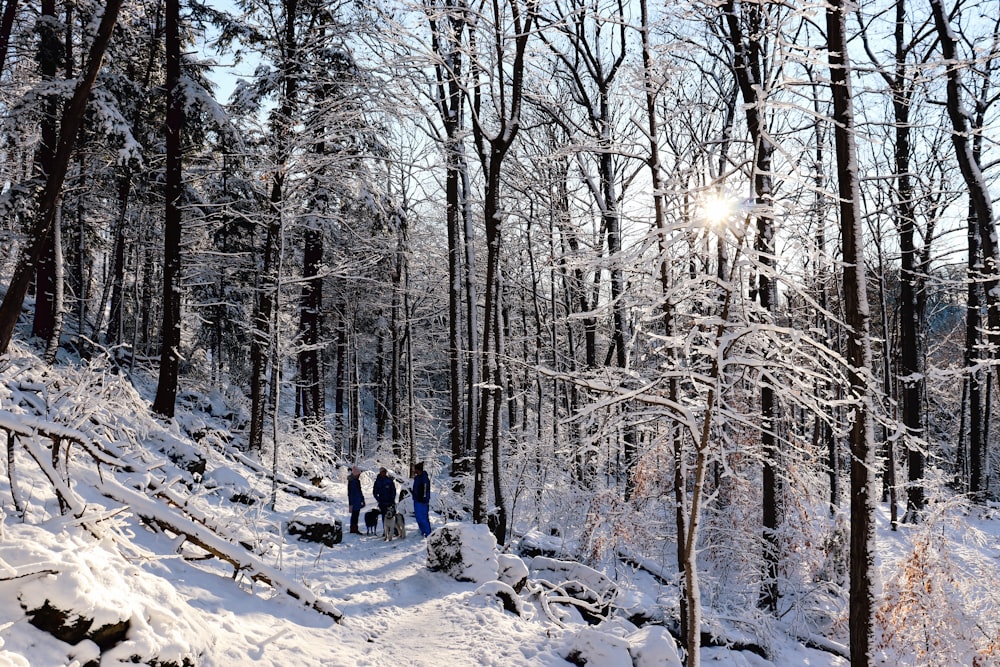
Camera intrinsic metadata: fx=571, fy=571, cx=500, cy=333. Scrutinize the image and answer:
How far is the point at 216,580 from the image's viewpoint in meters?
5.97

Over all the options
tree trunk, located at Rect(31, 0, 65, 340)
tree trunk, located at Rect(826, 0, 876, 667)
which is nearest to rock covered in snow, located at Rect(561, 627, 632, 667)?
tree trunk, located at Rect(826, 0, 876, 667)

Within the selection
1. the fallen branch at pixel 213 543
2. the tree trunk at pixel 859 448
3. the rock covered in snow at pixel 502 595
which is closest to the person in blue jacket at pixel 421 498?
the rock covered in snow at pixel 502 595

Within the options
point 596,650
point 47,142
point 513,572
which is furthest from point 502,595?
point 47,142

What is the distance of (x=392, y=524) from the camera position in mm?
11547

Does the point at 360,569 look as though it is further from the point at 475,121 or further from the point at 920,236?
the point at 920,236

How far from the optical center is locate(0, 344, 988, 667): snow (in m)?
3.93

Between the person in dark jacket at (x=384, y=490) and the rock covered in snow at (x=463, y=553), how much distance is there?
8.21 ft

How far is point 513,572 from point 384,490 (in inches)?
151

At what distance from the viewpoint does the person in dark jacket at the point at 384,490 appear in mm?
11398

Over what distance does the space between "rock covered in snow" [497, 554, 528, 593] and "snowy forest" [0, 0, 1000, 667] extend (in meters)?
0.70

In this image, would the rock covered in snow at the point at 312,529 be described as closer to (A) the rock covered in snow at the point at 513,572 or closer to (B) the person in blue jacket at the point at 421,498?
(B) the person in blue jacket at the point at 421,498

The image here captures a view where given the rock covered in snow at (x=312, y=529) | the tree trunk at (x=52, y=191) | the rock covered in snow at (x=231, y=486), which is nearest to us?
the tree trunk at (x=52, y=191)

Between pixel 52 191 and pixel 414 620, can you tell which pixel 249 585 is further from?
pixel 52 191

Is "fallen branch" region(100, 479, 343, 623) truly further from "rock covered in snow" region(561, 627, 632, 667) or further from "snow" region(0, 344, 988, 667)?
"rock covered in snow" region(561, 627, 632, 667)
